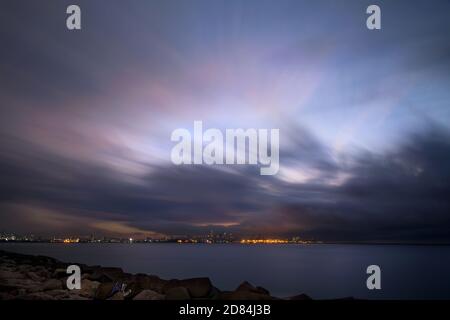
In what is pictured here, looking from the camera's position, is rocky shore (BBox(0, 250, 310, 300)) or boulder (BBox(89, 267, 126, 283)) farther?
boulder (BBox(89, 267, 126, 283))

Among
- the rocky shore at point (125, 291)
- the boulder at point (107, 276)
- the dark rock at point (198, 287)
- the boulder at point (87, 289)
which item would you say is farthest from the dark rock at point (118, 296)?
the boulder at point (107, 276)

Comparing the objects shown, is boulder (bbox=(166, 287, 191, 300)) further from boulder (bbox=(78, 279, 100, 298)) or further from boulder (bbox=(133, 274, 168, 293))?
boulder (bbox=(78, 279, 100, 298))

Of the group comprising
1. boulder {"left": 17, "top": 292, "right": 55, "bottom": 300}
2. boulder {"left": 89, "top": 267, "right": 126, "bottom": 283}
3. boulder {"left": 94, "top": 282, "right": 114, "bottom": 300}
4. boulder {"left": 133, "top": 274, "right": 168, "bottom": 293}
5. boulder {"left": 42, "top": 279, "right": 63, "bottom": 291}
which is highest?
boulder {"left": 17, "top": 292, "right": 55, "bottom": 300}

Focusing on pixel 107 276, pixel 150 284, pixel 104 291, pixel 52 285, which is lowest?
pixel 107 276

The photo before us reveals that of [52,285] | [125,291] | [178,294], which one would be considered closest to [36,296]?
[52,285]

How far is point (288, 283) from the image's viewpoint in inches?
1045

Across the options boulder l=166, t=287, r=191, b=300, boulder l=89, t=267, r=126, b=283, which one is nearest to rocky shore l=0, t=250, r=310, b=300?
boulder l=166, t=287, r=191, b=300

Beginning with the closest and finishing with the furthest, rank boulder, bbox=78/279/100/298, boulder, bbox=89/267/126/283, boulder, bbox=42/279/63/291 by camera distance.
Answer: boulder, bbox=42/279/63/291, boulder, bbox=78/279/100/298, boulder, bbox=89/267/126/283

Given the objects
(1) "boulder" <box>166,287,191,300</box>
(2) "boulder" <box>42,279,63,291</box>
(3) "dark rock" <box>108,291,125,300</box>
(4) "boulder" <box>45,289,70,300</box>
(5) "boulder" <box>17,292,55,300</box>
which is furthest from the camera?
(2) "boulder" <box>42,279,63,291</box>

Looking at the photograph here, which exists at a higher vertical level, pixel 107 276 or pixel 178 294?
pixel 178 294

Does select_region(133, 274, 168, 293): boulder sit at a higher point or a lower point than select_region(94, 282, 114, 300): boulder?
lower

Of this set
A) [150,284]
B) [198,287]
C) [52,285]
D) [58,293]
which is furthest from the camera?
[150,284]

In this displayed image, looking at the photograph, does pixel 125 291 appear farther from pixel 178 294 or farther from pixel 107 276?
pixel 107 276
